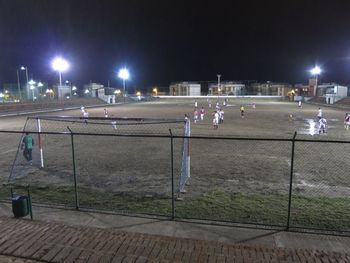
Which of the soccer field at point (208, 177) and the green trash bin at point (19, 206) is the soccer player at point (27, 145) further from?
the green trash bin at point (19, 206)

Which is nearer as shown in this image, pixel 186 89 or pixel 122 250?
pixel 122 250

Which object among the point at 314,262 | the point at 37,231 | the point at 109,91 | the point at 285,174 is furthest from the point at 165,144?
the point at 109,91

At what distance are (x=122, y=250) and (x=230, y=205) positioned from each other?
4.01m

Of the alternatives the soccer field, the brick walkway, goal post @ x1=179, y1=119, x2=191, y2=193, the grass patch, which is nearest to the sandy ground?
the soccer field

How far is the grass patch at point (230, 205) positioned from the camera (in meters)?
8.18

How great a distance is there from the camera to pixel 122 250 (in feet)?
20.0

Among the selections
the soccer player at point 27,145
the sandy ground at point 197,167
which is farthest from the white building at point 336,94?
the soccer player at point 27,145

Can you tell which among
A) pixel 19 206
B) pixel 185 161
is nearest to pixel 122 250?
pixel 19 206

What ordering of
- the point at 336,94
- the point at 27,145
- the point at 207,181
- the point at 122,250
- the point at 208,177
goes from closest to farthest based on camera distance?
1. the point at 122,250
2. the point at 207,181
3. the point at 208,177
4. the point at 27,145
5. the point at 336,94

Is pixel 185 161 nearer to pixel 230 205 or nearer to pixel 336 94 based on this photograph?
pixel 230 205

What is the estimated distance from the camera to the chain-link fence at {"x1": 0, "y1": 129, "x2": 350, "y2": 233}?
855 cm

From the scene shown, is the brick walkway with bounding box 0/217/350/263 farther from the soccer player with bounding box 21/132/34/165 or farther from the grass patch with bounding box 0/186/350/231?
the soccer player with bounding box 21/132/34/165

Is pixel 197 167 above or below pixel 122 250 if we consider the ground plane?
below

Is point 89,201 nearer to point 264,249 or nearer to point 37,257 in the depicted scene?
point 37,257
